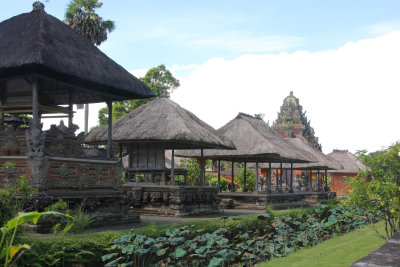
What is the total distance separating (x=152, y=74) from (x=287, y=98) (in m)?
14.0

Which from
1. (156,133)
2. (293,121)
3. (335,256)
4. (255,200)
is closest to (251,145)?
(255,200)

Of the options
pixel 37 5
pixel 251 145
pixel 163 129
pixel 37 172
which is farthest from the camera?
pixel 251 145

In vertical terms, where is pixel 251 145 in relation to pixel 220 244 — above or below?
above

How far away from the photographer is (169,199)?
14.8 m

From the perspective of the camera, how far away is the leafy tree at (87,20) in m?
27.6

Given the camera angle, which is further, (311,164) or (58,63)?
(311,164)

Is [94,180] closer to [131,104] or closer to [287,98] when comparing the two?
[131,104]

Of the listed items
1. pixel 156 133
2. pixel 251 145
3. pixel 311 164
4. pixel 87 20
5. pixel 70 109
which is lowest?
pixel 311 164

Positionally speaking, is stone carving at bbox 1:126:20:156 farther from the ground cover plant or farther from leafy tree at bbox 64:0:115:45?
leafy tree at bbox 64:0:115:45

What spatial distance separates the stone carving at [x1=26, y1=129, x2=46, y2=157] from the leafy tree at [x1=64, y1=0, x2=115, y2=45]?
19169 mm

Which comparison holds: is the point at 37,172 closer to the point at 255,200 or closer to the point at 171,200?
the point at 171,200

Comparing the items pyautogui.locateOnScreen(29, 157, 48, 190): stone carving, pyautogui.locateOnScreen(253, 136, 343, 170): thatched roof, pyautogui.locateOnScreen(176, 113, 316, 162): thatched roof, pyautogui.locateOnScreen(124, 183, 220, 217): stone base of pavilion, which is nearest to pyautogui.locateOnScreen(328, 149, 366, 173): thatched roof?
pyautogui.locateOnScreen(253, 136, 343, 170): thatched roof

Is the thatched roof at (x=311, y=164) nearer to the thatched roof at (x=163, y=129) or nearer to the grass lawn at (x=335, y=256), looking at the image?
the thatched roof at (x=163, y=129)

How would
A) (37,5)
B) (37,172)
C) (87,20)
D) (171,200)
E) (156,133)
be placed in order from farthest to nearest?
1. (87,20)
2. (171,200)
3. (156,133)
4. (37,5)
5. (37,172)
